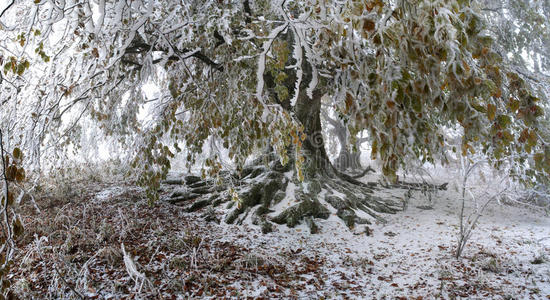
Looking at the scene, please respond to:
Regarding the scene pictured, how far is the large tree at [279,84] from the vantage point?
155 centimetres

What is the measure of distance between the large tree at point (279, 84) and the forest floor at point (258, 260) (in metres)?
0.80

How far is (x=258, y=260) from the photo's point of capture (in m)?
4.21

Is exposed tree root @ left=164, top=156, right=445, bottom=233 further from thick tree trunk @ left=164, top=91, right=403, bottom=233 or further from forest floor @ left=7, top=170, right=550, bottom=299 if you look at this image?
forest floor @ left=7, top=170, right=550, bottom=299

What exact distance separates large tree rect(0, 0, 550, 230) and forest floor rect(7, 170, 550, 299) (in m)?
0.80

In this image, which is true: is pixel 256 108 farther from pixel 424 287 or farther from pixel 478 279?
pixel 478 279

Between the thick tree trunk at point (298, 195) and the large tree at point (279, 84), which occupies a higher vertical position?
the large tree at point (279, 84)

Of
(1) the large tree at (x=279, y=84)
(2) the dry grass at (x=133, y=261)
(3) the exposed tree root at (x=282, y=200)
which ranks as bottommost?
(2) the dry grass at (x=133, y=261)

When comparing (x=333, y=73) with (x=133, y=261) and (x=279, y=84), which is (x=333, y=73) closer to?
(x=279, y=84)

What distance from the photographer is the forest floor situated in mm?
3561

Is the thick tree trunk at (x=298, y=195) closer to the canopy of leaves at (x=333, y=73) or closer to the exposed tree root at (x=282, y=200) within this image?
the exposed tree root at (x=282, y=200)

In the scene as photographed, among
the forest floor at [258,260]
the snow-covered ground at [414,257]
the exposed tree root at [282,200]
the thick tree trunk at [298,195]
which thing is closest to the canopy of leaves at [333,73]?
the forest floor at [258,260]

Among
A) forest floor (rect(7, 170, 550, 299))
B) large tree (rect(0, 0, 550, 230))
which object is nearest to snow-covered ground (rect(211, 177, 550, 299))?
forest floor (rect(7, 170, 550, 299))

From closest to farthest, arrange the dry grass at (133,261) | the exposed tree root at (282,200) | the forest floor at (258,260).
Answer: the dry grass at (133,261) → the forest floor at (258,260) → the exposed tree root at (282,200)

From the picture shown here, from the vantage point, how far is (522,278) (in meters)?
3.99
